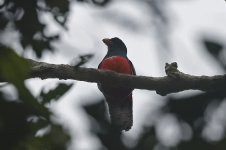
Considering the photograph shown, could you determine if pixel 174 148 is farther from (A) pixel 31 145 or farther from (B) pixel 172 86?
(B) pixel 172 86

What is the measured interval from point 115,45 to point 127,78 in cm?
244

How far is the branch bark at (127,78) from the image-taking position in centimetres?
330

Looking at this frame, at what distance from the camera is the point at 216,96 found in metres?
1.28

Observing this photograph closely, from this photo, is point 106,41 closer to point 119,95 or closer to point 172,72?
point 119,95

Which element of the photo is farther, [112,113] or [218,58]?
[112,113]

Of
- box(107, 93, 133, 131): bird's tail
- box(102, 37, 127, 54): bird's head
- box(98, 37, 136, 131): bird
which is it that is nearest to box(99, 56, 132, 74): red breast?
box(98, 37, 136, 131): bird

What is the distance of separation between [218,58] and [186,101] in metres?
0.24

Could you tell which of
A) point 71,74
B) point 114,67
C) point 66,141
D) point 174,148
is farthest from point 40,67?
point 174,148

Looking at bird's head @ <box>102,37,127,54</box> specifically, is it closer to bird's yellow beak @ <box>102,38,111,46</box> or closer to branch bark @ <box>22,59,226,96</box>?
bird's yellow beak @ <box>102,38,111,46</box>

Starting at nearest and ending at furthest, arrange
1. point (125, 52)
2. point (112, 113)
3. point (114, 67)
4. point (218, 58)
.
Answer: point (218, 58), point (112, 113), point (114, 67), point (125, 52)

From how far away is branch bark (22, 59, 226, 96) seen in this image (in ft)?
10.8

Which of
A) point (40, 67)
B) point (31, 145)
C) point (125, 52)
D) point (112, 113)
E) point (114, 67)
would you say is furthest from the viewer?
point (125, 52)

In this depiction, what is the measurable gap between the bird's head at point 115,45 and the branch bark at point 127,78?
2.26m

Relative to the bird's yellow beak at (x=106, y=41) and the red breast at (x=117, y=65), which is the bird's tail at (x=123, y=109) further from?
the bird's yellow beak at (x=106, y=41)
